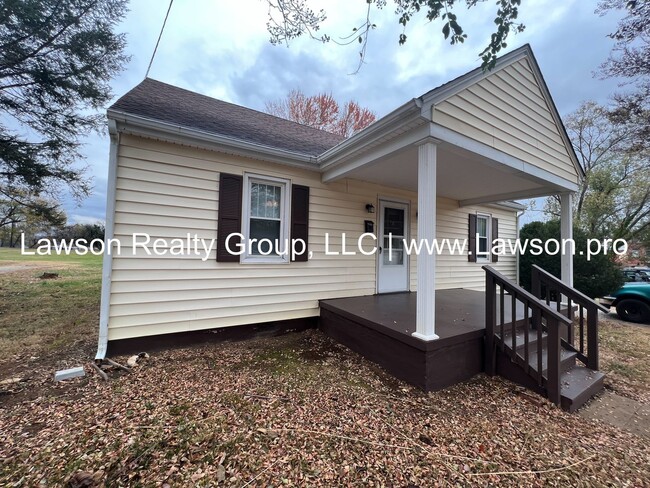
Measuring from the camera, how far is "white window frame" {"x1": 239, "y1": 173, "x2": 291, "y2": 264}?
4.01m

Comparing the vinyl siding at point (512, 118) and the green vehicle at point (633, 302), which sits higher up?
the vinyl siding at point (512, 118)

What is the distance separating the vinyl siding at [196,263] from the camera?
10.8 ft

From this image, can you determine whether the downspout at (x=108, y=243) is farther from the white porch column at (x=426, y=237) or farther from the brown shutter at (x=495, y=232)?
the brown shutter at (x=495, y=232)

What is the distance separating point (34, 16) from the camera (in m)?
4.85

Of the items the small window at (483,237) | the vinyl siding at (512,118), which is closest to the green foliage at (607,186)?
the small window at (483,237)

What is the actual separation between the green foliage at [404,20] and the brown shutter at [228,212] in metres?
1.85

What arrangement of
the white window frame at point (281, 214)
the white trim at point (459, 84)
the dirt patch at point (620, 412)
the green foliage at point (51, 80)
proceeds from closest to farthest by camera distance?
1. the dirt patch at point (620, 412)
2. the white trim at point (459, 84)
3. the white window frame at point (281, 214)
4. the green foliage at point (51, 80)

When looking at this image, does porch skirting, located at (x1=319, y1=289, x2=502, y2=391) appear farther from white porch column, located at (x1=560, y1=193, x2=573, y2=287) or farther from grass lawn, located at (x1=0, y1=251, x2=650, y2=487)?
white porch column, located at (x1=560, y1=193, x2=573, y2=287)

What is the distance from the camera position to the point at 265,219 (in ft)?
13.8

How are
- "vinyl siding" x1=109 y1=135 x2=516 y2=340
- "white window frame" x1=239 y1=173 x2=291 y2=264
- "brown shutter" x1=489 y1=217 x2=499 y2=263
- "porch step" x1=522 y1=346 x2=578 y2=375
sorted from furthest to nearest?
"brown shutter" x1=489 y1=217 x2=499 y2=263 < "white window frame" x1=239 y1=173 x2=291 y2=264 < "vinyl siding" x1=109 y1=135 x2=516 y2=340 < "porch step" x1=522 y1=346 x2=578 y2=375

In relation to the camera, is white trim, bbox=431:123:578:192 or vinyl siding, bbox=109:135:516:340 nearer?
white trim, bbox=431:123:578:192

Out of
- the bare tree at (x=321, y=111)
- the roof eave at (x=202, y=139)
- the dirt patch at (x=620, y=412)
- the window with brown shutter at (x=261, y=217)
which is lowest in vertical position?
the dirt patch at (x=620, y=412)

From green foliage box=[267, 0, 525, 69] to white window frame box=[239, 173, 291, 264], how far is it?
1.77 m

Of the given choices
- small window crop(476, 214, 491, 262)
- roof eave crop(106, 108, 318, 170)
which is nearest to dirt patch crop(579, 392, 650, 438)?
roof eave crop(106, 108, 318, 170)
